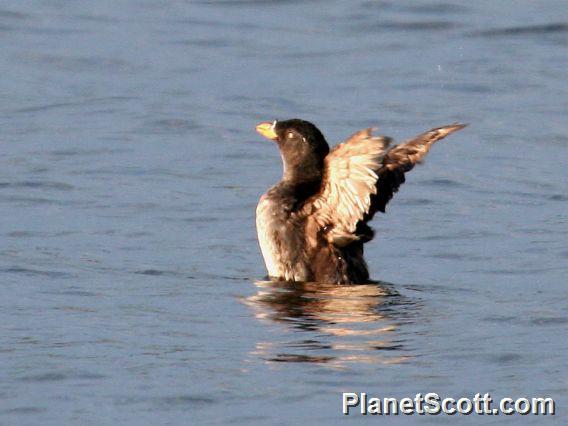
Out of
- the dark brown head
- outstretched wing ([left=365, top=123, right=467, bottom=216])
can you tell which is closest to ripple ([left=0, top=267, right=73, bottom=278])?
the dark brown head

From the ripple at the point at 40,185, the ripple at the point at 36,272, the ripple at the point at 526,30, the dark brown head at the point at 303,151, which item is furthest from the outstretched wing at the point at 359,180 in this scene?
the ripple at the point at 526,30

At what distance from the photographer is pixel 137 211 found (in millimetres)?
13344

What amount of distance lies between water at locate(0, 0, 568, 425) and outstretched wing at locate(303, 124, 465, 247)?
1.45 feet

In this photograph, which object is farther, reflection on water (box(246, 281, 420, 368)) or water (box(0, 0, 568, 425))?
reflection on water (box(246, 281, 420, 368))

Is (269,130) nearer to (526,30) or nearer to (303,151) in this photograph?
(303,151)

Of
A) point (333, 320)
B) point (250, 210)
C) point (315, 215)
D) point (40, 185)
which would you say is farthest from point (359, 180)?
point (40, 185)

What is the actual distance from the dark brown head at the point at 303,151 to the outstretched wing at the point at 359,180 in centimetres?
26

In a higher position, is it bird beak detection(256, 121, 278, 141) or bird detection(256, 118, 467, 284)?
bird beak detection(256, 121, 278, 141)

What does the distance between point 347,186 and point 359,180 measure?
16 centimetres

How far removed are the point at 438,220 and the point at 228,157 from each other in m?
2.84

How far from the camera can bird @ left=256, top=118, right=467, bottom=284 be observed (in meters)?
11.0

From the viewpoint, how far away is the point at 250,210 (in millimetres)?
13734

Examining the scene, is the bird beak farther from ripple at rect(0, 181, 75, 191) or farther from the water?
ripple at rect(0, 181, 75, 191)

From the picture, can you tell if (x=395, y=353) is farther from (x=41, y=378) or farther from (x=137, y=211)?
(x=137, y=211)
